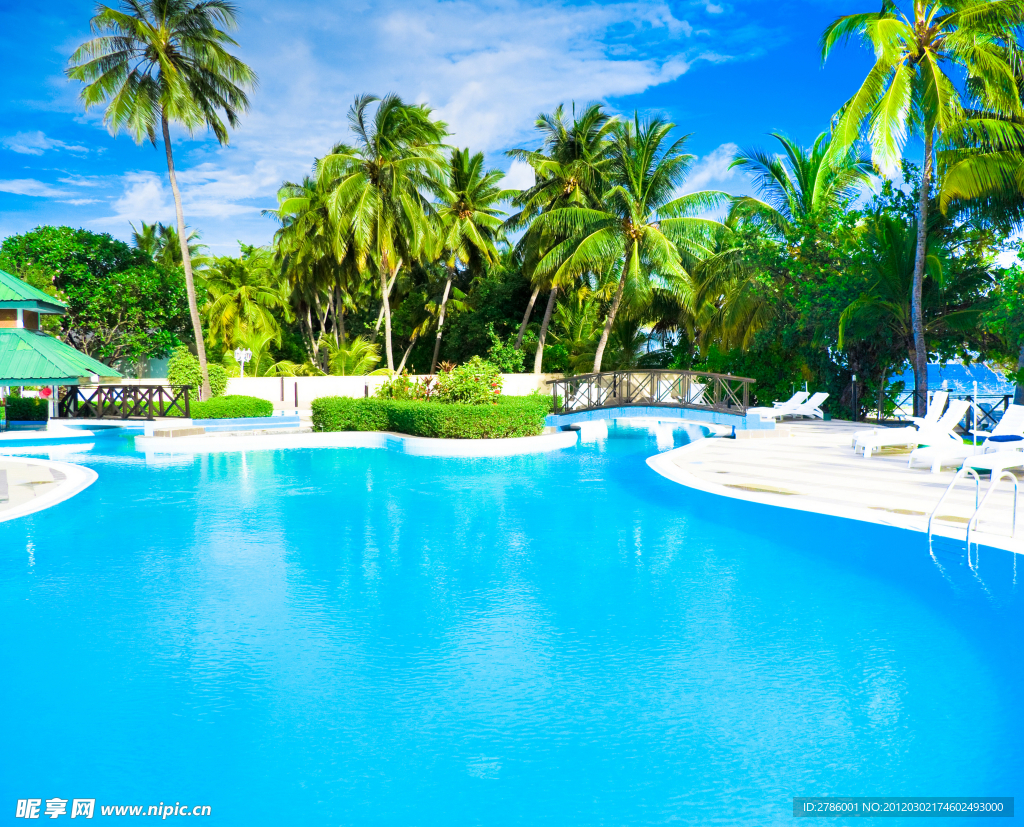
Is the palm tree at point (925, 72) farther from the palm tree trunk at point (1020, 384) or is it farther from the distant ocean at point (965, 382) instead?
the distant ocean at point (965, 382)

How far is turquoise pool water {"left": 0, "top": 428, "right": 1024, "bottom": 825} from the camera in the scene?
3521 millimetres

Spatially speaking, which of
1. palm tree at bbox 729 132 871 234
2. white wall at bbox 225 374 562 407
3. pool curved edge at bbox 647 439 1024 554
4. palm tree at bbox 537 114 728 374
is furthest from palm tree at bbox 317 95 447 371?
pool curved edge at bbox 647 439 1024 554

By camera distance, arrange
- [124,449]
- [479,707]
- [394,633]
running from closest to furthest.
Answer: [479,707]
[394,633]
[124,449]

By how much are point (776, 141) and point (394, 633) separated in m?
20.9

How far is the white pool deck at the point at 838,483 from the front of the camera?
7734mm

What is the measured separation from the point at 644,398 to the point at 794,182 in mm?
8006

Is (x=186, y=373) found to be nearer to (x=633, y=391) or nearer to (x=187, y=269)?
(x=187, y=269)

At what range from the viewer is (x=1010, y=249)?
17031 mm

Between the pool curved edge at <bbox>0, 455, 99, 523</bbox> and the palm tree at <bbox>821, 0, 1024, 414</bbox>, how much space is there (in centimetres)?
1627

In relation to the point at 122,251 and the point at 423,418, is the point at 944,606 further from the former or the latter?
the point at 122,251

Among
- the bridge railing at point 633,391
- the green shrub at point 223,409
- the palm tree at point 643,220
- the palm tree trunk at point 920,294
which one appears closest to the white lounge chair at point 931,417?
the palm tree trunk at point 920,294

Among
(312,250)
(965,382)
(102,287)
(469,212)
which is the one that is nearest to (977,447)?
(965,382)

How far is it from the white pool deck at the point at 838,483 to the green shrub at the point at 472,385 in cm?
467

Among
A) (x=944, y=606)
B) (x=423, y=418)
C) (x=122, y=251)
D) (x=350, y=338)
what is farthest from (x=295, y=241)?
(x=944, y=606)
